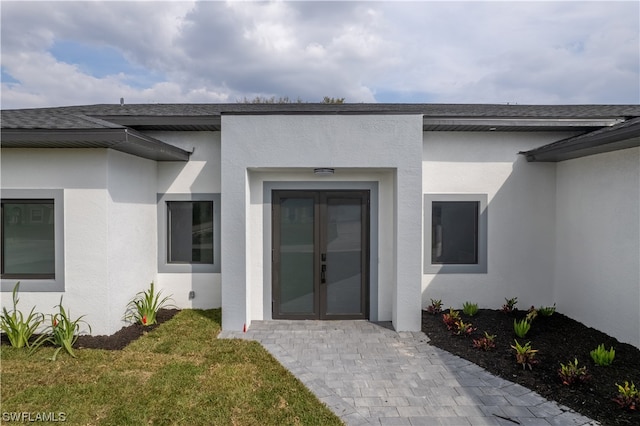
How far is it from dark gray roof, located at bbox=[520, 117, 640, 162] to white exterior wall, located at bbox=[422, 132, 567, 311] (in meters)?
0.48

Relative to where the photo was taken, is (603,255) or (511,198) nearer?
(603,255)

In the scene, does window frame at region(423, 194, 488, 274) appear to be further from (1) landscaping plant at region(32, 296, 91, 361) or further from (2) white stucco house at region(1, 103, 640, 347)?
(1) landscaping plant at region(32, 296, 91, 361)

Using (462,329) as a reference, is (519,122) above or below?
above

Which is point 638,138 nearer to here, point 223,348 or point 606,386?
point 606,386

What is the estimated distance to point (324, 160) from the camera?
6.59 metres

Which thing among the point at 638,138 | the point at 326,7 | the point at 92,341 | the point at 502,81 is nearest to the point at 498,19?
the point at 326,7

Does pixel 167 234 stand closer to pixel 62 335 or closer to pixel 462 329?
pixel 62 335

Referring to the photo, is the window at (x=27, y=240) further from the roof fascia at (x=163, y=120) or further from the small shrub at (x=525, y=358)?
the small shrub at (x=525, y=358)

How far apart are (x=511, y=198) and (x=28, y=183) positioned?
31.7ft

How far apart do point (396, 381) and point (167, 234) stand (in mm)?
5845

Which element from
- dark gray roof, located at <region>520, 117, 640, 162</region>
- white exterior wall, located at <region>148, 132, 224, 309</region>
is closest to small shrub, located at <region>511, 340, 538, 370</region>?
dark gray roof, located at <region>520, 117, 640, 162</region>

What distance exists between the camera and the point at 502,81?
17.1 meters

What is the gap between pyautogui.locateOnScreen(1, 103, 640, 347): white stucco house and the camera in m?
6.01

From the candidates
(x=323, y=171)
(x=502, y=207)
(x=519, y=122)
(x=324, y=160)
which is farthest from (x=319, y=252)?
(x=519, y=122)
